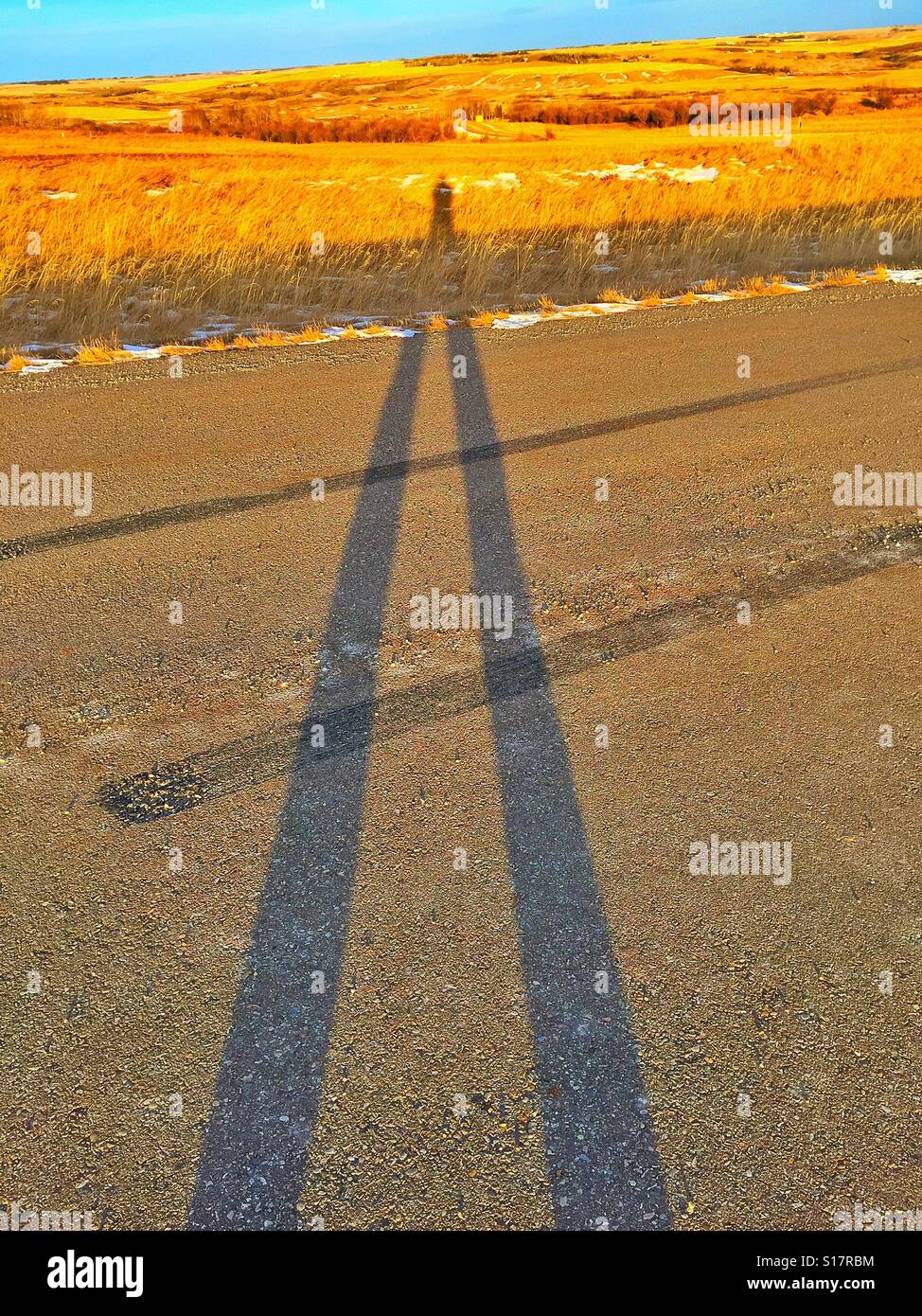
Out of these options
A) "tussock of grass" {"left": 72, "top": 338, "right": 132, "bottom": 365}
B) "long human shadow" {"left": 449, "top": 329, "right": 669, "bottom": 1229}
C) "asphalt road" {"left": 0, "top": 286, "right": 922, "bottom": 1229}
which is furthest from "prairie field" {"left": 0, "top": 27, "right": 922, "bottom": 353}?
"long human shadow" {"left": 449, "top": 329, "right": 669, "bottom": 1229}

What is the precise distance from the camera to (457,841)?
3.15 metres

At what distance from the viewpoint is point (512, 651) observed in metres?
4.22

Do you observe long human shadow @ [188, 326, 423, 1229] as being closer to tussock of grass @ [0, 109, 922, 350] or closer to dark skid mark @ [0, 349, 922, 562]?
dark skid mark @ [0, 349, 922, 562]

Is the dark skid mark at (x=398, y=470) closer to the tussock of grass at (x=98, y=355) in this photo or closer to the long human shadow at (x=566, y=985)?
the long human shadow at (x=566, y=985)

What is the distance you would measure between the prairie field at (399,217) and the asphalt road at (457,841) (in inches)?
213

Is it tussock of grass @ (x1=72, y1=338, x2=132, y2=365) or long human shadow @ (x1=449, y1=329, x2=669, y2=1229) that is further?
tussock of grass @ (x1=72, y1=338, x2=132, y2=365)

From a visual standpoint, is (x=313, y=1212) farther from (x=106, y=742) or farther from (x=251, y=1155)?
(x=106, y=742)

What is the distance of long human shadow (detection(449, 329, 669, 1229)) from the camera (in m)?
2.15

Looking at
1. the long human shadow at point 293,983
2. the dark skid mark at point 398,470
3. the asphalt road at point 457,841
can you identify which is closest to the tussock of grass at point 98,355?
the asphalt road at point 457,841

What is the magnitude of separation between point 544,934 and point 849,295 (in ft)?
32.9

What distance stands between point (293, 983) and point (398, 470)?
160 inches

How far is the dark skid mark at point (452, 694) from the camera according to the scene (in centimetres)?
336

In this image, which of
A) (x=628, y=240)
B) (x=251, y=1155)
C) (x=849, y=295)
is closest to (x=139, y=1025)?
(x=251, y=1155)

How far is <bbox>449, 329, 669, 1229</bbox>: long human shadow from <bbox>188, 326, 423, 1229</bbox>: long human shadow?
54 cm
